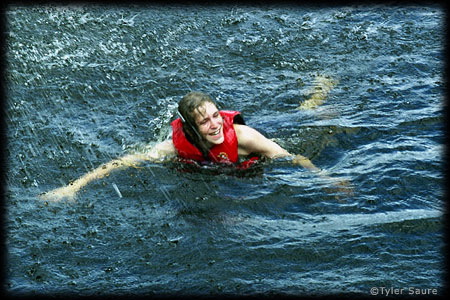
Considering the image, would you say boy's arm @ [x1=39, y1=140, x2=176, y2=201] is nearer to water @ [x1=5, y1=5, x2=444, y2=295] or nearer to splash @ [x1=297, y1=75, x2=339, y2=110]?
water @ [x1=5, y1=5, x2=444, y2=295]

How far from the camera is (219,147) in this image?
22.9ft

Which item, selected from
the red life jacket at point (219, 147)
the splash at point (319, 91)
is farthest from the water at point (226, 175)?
the red life jacket at point (219, 147)

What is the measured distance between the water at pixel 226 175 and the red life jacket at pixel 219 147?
25 centimetres

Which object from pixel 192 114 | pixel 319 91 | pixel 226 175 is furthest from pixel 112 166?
pixel 319 91

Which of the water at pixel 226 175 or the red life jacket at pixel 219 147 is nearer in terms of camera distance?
the water at pixel 226 175

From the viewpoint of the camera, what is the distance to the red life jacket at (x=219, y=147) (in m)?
6.98

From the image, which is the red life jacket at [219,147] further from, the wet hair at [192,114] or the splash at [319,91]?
the splash at [319,91]

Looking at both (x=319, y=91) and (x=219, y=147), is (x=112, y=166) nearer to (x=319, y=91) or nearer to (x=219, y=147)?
(x=219, y=147)

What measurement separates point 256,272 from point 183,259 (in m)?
0.73

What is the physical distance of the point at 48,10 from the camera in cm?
1206

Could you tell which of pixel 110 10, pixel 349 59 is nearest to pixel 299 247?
pixel 349 59

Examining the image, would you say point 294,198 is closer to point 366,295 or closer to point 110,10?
point 366,295

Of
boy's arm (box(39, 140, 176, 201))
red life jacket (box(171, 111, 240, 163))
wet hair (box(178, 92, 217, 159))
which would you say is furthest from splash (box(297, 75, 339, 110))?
boy's arm (box(39, 140, 176, 201))

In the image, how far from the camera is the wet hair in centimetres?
666
